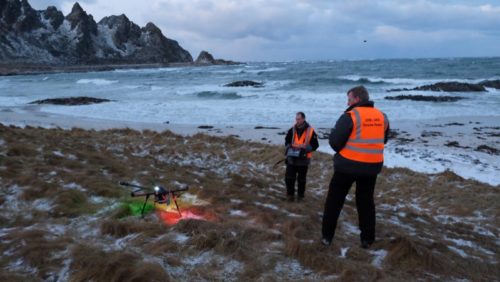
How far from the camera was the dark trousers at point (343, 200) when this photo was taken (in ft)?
A: 15.5

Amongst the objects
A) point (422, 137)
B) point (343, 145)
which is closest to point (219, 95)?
point (422, 137)

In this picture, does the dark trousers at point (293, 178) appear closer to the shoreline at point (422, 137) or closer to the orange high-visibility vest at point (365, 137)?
the orange high-visibility vest at point (365, 137)

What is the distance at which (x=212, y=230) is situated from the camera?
4824 mm

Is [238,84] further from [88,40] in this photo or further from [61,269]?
[88,40]

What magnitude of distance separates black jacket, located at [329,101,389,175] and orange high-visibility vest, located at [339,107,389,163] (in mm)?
40

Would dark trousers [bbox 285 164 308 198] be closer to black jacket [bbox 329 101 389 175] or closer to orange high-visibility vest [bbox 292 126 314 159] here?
orange high-visibility vest [bbox 292 126 314 159]

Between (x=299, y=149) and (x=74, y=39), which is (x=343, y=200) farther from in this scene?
(x=74, y=39)

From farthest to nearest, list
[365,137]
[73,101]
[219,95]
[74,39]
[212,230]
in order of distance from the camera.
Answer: [74,39] → [219,95] → [73,101] → [212,230] → [365,137]

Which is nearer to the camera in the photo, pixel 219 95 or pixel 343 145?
pixel 343 145

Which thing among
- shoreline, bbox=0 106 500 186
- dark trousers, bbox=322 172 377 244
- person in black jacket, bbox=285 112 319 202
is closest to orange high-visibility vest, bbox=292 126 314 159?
person in black jacket, bbox=285 112 319 202

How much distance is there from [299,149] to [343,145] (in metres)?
3.14

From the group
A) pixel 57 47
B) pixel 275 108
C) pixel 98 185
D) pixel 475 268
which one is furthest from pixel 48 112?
pixel 57 47

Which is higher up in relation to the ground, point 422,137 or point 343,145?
point 343,145

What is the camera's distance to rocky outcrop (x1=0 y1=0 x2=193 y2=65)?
11556 centimetres
